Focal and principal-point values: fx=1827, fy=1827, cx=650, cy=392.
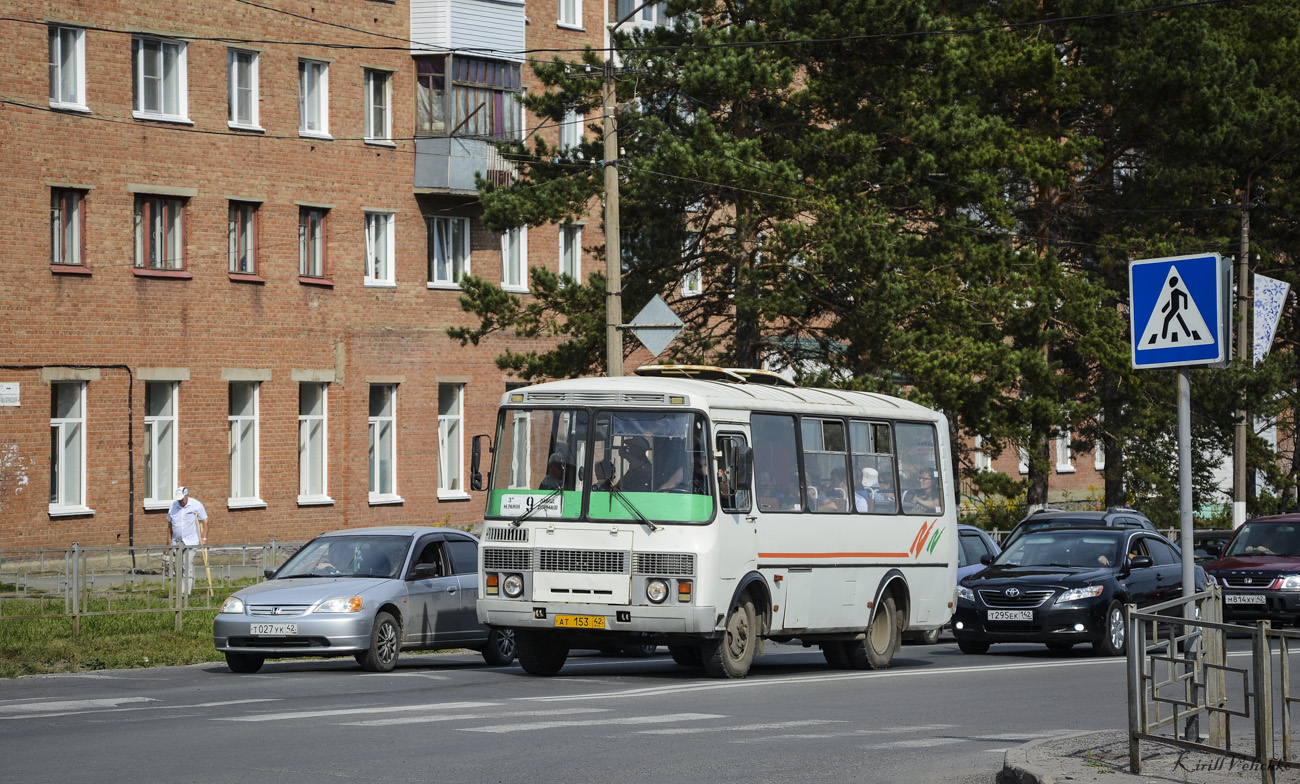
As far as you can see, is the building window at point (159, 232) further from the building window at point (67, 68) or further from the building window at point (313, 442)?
the building window at point (313, 442)

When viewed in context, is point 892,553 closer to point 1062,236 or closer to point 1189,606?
point 1189,606

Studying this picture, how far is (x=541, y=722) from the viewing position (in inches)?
516

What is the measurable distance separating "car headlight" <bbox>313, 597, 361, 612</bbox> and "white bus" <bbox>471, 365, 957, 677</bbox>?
1.50 metres

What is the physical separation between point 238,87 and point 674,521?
981 inches

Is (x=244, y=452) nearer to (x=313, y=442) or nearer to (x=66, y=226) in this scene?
(x=313, y=442)

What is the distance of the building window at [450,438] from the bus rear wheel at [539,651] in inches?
1030

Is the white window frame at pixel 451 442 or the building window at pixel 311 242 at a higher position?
the building window at pixel 311 242

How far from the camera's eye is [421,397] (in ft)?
141

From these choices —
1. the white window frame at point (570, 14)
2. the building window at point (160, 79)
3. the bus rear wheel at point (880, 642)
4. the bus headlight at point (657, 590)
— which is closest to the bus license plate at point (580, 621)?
the bus headlight at point (657, 590)

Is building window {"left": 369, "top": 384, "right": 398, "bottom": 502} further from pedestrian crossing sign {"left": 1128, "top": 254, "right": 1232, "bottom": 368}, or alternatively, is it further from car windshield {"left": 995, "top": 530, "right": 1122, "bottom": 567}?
pedestrian crossing sign {"left": 1128, "top": 254, "right": 1232, "bottom": 368}

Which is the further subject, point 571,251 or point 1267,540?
point 571,251

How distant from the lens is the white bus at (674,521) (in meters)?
16.8

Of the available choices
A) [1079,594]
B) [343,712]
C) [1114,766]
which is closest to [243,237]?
[1079,594]

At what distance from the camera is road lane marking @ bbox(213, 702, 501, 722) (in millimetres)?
13227
